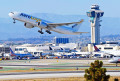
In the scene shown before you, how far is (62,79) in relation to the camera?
6819 centimetres

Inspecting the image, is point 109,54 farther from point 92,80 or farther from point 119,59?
point 92,80

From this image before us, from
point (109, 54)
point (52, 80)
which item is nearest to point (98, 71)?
point (52, 80)

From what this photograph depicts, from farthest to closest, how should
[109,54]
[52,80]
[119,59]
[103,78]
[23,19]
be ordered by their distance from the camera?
[109,54] → [119,59] → [23,19] → [52,80] → [103,78]

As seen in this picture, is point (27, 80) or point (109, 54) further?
point (109, 54)

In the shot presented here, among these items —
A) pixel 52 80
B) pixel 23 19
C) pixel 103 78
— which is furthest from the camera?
pixel 23 19

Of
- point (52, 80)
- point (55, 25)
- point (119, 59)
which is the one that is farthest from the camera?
point (119, 59)

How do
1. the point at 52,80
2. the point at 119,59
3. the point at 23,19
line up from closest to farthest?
the point at 52,80, the point at 23,19, the point at 119,59

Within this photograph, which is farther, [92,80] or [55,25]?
[55,25]

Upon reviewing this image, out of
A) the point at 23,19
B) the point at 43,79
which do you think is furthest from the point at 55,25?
the point at 43,79

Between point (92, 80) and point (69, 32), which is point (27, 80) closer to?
point (92, 80)

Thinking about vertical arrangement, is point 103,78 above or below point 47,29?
below

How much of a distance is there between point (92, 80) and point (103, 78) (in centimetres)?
154

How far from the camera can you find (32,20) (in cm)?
9456

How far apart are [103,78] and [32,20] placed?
143ft
